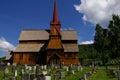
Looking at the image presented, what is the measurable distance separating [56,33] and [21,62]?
12.6 metres

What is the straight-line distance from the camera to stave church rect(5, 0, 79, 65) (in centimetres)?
7469

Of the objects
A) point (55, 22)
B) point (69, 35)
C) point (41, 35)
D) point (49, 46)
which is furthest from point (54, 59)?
point (55, 22)

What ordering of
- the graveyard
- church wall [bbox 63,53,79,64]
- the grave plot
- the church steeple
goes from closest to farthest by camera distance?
the grave plot < the graveyard < church wall [bbox 63,53,79,64] < the church steeple

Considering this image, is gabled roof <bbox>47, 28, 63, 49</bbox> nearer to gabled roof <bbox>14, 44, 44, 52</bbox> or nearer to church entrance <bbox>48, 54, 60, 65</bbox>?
church entrance <bbox>48, 54, 60, 65</bbox>

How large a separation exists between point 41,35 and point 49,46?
1093 cm

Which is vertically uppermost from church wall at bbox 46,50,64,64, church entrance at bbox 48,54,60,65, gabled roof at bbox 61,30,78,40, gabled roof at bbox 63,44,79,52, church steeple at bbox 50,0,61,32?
church steeple at bbox 50,0,61,32

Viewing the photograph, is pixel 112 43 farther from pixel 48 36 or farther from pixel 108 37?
pixel 48 36

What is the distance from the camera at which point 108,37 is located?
84188 millimetres

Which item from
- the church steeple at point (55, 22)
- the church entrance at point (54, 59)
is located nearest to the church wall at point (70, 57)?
the church entrance at point (54, 59)

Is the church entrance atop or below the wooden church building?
below

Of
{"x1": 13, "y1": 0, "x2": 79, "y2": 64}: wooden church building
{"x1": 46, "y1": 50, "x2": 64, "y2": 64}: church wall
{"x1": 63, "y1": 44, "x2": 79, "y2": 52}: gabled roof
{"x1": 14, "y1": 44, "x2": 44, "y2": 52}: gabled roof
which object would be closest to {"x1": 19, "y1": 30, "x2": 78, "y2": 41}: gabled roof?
{"x1": 13, "y1": 0, "x2": 79, "y2": 64}: wooden church building

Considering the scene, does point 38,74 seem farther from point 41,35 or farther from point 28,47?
point 41,35

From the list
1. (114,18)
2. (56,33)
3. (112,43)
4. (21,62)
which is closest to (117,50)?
(112,43)

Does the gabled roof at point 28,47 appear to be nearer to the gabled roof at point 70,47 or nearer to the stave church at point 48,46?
the stave church at point 48,46
